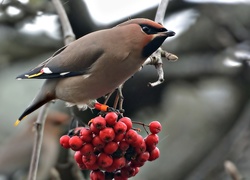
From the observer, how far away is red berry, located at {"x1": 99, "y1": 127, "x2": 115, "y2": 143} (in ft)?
9.51

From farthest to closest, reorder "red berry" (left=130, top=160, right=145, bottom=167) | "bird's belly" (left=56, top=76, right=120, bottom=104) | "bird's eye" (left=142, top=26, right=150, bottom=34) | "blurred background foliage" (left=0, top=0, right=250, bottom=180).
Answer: "blurred background foliage" (left=0, top=0, right=250, bottom=180) → "bird's belly" (left=56, top=76, right=120, bottom=104) → "bird's eye" (left=142, top=26, right=150, bottom=34) → "red berry" (left=130, top=160, right=145, bottom=167)

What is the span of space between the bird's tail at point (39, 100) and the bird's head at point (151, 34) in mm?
584

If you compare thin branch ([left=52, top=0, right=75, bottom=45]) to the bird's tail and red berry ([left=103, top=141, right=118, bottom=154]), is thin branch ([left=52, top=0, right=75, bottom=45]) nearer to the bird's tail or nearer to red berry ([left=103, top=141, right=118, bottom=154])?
the bird's tail

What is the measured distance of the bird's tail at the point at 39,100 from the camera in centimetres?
344

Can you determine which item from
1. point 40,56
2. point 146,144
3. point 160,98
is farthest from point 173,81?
point 146,144

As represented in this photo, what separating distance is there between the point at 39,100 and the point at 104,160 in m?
0.68

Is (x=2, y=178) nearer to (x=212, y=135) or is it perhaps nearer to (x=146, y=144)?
(x=212, y=135)

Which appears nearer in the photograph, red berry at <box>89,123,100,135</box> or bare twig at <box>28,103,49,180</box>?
→ red berry at <box>89,123,100,135</box>

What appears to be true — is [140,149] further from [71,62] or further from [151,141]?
[71,62]

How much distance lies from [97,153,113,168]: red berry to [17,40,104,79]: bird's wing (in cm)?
69

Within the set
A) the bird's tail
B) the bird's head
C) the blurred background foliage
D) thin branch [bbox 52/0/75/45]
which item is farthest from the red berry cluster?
the blurred background foliage

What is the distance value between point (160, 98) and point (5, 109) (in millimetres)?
1470

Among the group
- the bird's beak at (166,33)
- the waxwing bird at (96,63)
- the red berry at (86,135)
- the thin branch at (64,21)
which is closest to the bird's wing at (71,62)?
the waxwing bird at (96,63)

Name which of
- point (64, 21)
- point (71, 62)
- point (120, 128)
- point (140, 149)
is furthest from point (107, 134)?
point (64, 21)
